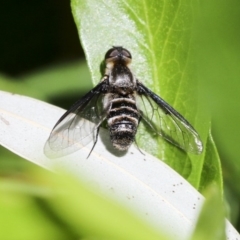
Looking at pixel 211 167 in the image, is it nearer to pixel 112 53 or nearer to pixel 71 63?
pixel 112 53

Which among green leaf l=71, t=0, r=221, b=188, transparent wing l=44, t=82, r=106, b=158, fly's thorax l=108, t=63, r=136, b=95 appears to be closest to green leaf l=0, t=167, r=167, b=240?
transparent wing l=44, t=82, r=106, b=158

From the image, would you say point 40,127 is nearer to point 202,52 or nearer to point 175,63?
point 175,63

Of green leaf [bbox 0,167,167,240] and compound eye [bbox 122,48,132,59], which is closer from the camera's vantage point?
green leaf [bbox 0,167,167,240]

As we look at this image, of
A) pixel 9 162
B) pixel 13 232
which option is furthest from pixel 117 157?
pixel 13 232

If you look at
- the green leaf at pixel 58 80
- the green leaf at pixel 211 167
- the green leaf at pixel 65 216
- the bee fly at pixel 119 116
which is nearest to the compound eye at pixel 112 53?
the bee fly at pixel 119 116

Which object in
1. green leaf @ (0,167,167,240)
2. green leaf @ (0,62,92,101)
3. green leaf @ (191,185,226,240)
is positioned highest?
green leaf @ (0,62,92,101)

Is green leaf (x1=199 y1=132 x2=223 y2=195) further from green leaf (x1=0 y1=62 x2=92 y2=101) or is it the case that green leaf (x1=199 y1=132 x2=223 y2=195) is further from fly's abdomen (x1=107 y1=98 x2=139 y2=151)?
green leaf (x1=0 y1=62 x2=92 y2=101)

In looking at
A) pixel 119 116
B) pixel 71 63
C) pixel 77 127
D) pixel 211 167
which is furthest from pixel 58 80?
pixel 211 167
